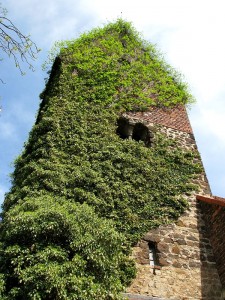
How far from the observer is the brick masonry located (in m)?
8.75

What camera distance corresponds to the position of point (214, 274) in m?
9.48

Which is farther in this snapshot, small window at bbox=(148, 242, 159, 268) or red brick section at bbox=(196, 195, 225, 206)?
red brick section at bbox=(196, 195, 225, 206)

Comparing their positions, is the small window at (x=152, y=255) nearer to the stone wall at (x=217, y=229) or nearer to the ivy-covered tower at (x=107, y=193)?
the ivy-covered tower at (x=107, y=193)

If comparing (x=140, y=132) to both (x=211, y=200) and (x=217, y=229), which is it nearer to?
(x=211, y=200)

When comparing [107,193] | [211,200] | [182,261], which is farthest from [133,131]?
[182,261]

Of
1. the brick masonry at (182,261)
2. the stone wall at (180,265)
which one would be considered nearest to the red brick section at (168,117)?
the brick masonry at (182,261)

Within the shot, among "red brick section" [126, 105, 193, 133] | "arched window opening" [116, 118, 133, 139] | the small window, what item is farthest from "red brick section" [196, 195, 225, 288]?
"red brick section" [126, 105, 193, 133]

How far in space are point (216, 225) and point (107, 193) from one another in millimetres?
2948

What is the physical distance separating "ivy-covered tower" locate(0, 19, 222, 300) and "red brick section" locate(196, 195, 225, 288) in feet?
0.58

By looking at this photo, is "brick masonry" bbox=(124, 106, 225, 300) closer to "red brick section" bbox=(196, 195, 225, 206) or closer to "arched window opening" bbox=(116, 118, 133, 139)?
"red brick section" bbox=(196, 195, 225, 206)

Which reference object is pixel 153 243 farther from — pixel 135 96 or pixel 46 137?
pixel 135 96

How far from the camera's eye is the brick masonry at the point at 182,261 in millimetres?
8750

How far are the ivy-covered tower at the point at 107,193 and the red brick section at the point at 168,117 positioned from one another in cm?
6

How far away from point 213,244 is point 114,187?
290 centimetres
